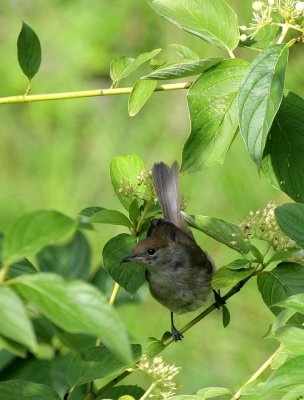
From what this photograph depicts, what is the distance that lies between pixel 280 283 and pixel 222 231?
205mm

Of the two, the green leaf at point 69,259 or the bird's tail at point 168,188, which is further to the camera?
the bird's tail at point 168,188

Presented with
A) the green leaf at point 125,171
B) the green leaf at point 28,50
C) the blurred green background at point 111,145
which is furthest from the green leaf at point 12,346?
the blurred green background at point 111,145

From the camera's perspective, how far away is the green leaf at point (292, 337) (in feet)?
5.17

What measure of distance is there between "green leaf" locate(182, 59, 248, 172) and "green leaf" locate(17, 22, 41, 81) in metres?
0.47

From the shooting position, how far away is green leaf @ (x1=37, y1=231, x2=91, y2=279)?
258 cm

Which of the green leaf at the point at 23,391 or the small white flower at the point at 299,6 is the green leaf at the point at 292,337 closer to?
the green leaf at the point at 23,391

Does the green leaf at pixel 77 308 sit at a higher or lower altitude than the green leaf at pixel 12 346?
higher

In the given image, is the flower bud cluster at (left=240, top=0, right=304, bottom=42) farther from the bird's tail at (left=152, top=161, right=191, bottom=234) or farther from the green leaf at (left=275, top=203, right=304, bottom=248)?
the bird's tail at (left=152, top=161, right=191, bottom=234)

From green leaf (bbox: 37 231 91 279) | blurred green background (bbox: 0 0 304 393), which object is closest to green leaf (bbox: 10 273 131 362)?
green leaf (bbox: 37 231 91 279)

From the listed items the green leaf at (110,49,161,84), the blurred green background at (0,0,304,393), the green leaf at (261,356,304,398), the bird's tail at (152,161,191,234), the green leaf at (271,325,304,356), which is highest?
the green leaf at (110,49,161,84)

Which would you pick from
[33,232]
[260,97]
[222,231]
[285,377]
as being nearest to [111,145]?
[222,231]

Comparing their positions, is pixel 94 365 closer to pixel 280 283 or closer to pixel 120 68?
pixel 280 283

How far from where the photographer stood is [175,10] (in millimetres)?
2092

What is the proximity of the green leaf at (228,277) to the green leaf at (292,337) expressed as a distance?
0.36 metres
